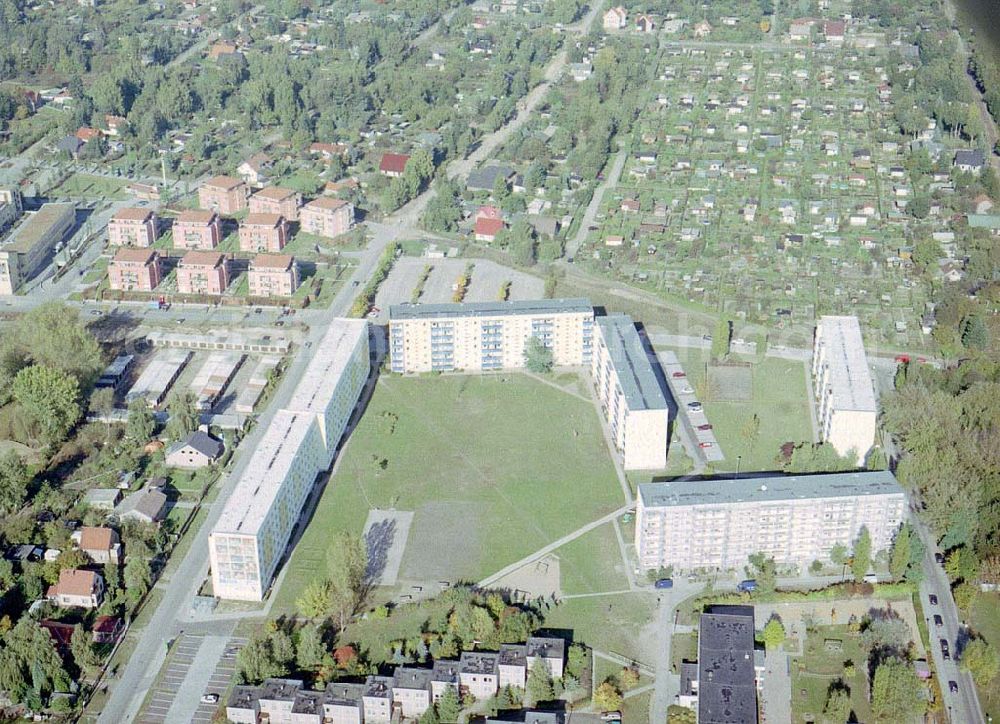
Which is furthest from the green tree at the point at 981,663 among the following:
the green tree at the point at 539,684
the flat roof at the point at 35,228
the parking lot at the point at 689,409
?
the flat roof at the point at 35,228

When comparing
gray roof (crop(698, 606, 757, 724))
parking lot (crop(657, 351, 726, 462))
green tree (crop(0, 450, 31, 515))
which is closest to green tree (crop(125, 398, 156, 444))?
green tree (crop(0, 450, 31, 515))

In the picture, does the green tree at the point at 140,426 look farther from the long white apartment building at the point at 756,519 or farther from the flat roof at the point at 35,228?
the long white apartment building at the point at 756,519

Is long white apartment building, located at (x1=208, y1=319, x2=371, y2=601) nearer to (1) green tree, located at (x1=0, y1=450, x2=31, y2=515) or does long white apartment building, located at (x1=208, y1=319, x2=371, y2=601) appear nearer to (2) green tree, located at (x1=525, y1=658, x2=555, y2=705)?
(1) green tree, located at (x1=0, y1=450, x2=31, y2=515)

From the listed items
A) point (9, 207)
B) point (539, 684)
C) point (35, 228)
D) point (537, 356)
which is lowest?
point (9, 207)

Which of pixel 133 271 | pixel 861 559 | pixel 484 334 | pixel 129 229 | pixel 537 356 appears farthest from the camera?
pixel 129 229

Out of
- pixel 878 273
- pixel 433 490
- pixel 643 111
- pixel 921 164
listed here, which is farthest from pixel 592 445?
pixel 643 111

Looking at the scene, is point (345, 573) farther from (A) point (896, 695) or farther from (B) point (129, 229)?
(B) point (129, 229)

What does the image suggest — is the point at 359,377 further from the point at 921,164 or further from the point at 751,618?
the point at 921,164

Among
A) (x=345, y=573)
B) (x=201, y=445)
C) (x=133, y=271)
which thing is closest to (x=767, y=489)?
(x=345, y=573)
